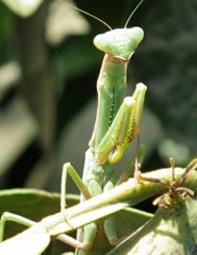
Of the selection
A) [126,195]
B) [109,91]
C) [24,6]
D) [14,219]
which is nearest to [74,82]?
[24,6]

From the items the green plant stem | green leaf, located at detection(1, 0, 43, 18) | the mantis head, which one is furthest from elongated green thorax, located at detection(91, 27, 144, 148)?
the green plant stem

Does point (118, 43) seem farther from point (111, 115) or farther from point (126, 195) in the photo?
point (126, 195)

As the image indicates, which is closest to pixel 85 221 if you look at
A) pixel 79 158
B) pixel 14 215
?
pixel 14 215

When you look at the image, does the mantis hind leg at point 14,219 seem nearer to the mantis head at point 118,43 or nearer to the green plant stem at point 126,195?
the green plant stem at point 126,195

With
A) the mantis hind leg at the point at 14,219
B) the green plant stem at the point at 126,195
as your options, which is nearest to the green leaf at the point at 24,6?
the mantis hind leg at the point at 14,219

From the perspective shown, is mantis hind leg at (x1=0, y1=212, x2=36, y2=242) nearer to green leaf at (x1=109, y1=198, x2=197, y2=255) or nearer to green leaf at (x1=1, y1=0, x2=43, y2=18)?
green leaf at (x1=109, y1=198, x2=197, y2=255)

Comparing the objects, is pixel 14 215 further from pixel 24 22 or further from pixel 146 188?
pixel 24 22
